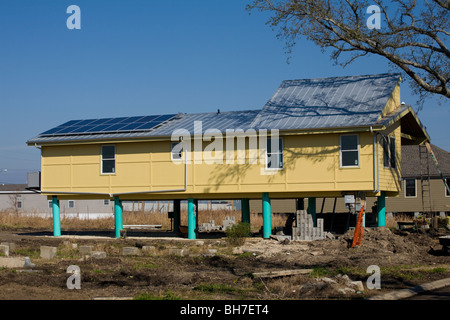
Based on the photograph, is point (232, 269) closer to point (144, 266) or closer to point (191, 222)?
point (144, 266)

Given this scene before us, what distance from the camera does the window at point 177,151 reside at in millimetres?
30922

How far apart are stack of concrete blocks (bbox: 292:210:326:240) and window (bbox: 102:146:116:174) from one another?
31.7ft

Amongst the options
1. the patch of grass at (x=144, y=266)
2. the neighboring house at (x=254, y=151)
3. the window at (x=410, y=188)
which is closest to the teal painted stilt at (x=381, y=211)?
the neighboring house at (x=254, y=151)

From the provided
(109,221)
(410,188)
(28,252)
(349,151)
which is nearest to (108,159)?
(28,252)

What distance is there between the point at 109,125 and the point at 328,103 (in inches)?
435

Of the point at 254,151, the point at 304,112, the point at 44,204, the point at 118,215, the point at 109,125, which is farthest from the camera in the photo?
the point at 44,204

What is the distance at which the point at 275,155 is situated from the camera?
29500 millimetres

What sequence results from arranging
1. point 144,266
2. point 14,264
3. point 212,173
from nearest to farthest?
point 14,264 < point 144,266 < point 212,173

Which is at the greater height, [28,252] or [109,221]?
[109,221]

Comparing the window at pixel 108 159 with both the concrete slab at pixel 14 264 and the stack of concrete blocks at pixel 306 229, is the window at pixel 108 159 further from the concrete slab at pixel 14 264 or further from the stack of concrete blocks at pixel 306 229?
the concrete slab at pixel 14 264

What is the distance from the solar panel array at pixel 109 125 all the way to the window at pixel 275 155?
594 centimetres

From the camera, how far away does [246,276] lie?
55.2ft

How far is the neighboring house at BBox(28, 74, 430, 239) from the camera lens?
2842cm
